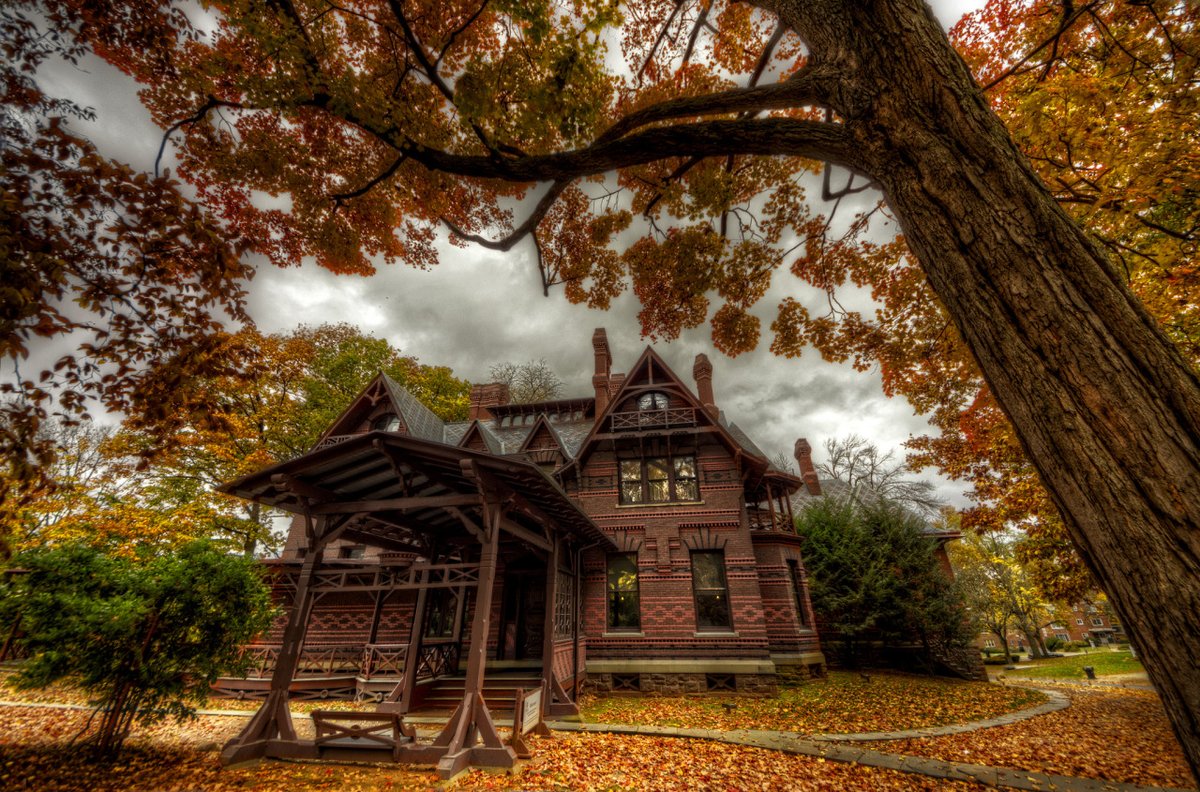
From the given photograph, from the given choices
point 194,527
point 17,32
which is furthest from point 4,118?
point 194,527

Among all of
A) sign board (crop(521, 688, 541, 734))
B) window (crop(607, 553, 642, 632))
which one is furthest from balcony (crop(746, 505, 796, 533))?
sign board (crop(521, 688, 541, 734))

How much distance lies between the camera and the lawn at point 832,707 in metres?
9.45

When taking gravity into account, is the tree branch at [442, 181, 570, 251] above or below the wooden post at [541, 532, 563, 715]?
above

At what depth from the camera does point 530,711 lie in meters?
7.89

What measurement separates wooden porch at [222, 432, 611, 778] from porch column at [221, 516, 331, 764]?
15mm

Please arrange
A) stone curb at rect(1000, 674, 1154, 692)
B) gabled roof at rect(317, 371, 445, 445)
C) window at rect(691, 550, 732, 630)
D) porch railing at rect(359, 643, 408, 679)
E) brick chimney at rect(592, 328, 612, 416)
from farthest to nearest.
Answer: brick chimney at rect(592, 328, 612, 416), gabled roof at rect(317, 371, 445, 445), stone curb at rect(1000, 674, 1154, 692), window at rect(691, 550, 732, 630), porch railing at rect(359, 643, 408, 679)

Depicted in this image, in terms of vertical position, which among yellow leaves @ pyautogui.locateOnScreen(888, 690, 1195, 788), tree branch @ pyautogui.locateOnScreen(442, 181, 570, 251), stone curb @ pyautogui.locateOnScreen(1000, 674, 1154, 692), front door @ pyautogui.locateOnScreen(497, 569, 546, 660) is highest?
tree branch @ pyautogui.locateOnScreen(442, 181, 570, 251)

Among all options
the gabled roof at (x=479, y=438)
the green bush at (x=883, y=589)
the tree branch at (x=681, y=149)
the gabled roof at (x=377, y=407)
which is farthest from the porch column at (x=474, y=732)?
the green bush at (x=883, y=589)

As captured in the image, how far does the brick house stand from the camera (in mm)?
8328

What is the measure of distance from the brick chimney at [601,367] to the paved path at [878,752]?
38.9 ft

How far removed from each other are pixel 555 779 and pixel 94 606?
6.47 m

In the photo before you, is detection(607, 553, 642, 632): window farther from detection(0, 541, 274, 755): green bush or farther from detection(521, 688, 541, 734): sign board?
detection(0, 541, 274, 755): green bush

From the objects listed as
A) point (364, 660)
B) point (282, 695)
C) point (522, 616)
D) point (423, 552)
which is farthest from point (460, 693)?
Result: point (364, 660)

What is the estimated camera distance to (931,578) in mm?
16219
